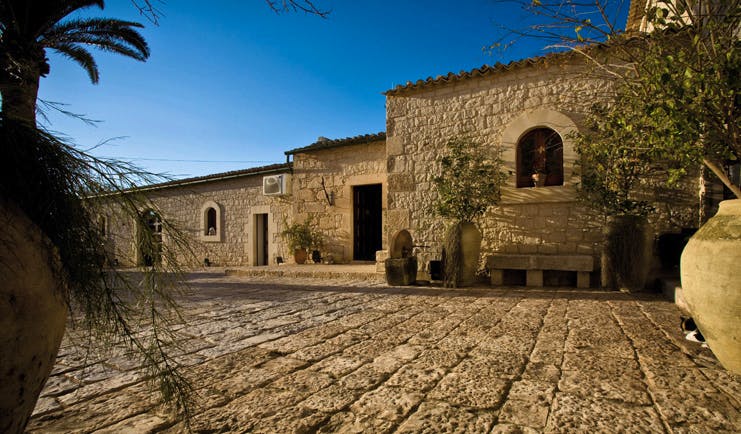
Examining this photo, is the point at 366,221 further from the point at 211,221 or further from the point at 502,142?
the point at 211,221

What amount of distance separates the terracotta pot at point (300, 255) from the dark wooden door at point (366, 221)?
133cm

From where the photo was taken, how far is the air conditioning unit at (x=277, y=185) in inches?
386

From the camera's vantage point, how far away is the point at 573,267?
5.05 metres

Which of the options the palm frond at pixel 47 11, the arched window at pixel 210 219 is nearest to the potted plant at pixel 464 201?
the palm frond at pixel 47 11

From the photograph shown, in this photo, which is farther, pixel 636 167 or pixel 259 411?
pixel 636 167

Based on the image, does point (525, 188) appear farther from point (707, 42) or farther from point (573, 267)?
point (707, 42)

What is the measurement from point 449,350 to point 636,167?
4.05 meters

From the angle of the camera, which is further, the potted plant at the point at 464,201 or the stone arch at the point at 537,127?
the stone arch at the point at 537,127

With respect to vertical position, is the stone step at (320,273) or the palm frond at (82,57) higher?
the palm frond at (82,57)

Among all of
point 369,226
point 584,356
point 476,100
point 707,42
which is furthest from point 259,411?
point 369,226

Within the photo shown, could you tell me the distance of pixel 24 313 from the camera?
0.85m

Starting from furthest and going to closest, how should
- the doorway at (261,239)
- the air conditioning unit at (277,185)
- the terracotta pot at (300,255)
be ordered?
1. the doorway at (261,239)
2. the air conditioning unit at (277,185)
3. the terracotta pot at (300,255)

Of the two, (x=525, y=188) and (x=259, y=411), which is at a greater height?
(x=525, y=188)

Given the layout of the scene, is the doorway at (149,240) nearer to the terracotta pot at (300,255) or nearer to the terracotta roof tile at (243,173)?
the terracotta pot at (300,255)
